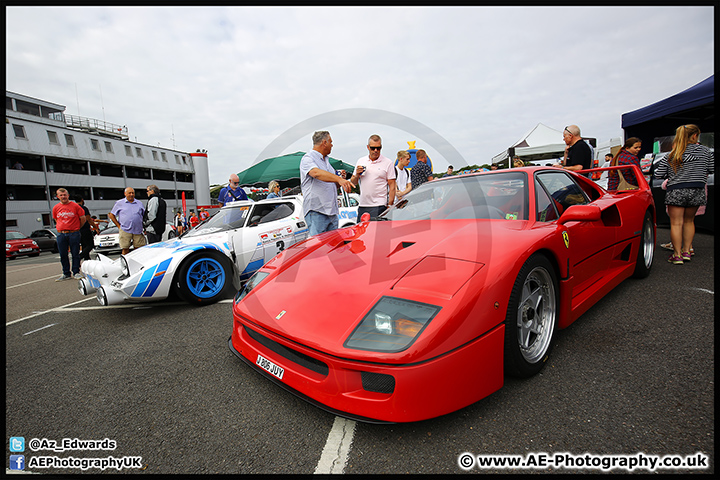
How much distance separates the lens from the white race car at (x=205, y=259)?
300 centimetres

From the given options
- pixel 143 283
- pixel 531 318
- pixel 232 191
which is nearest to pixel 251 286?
pixel 143 283

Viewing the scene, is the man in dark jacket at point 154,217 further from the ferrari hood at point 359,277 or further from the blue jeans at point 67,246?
the ferrari hood at point 359,277

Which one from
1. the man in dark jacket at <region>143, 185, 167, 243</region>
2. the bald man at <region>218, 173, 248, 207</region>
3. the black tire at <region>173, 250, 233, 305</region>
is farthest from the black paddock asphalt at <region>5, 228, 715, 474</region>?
the bald man at <region>218, 173, 248, 207</region>

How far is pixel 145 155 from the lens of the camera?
3666 cm

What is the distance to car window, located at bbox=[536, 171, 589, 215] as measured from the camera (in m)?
2.39

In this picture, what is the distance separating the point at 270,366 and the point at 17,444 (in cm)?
112

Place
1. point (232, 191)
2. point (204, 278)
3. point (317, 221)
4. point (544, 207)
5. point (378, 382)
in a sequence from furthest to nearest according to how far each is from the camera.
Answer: point (232, 191) → point (317, 221) → point (204, 278) → point (544, 207) → point (378, 382)

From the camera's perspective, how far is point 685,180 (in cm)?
368

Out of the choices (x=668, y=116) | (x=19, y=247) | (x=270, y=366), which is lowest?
(x=270, y=366)

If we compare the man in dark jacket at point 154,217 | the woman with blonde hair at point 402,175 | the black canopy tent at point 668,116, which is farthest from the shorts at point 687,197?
the man in dark jacket at point 154,217

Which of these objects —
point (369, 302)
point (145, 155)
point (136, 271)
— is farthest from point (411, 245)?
point (145, 155)

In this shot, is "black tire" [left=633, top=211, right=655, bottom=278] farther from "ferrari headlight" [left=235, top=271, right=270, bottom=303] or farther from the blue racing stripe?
the blue racing stripe

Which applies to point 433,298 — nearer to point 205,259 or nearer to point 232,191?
point 205,259

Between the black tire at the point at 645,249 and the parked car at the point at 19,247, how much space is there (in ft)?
63.8
